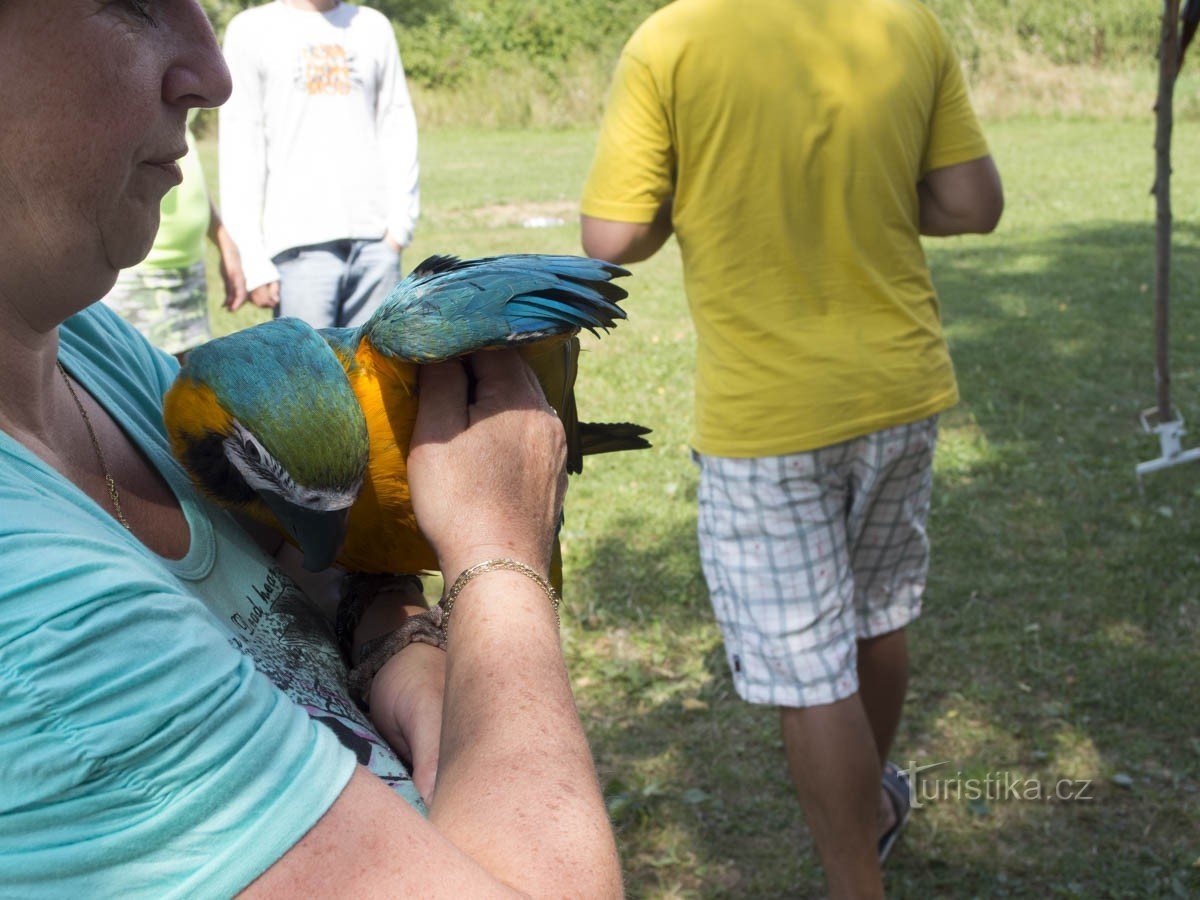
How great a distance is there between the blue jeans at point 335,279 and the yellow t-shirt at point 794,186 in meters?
2.17

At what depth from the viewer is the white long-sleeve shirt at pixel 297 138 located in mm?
4551

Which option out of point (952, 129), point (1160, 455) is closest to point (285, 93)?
point (952, 129)

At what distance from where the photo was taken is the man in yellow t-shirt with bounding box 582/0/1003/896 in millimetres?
2564

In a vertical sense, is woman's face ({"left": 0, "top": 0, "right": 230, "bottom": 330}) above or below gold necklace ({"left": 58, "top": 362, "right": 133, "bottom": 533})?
above

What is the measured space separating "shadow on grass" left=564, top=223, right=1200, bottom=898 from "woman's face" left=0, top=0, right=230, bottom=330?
2355 mm

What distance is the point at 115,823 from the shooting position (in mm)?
799

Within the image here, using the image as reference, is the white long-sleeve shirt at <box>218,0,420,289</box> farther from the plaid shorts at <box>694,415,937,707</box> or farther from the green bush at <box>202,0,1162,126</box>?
the green bush at <box>202,0,1162,126</box>

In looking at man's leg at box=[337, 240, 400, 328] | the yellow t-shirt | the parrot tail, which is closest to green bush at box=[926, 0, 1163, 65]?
man's leg at box=[337, 240, 400, 328]

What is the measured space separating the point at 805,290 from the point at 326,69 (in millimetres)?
2808

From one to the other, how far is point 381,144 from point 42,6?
4.04 metres

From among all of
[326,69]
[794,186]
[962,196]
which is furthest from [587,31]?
[794,186]

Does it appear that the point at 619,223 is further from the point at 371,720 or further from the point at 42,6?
the point at 42,6

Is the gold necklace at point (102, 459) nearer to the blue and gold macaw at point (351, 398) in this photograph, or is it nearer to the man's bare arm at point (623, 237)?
the blue and gold macaw at point (351, 398)

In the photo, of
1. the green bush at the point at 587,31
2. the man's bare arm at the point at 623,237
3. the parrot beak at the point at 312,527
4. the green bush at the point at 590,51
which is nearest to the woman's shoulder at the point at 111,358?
the parrot beak at the point at 312,527
